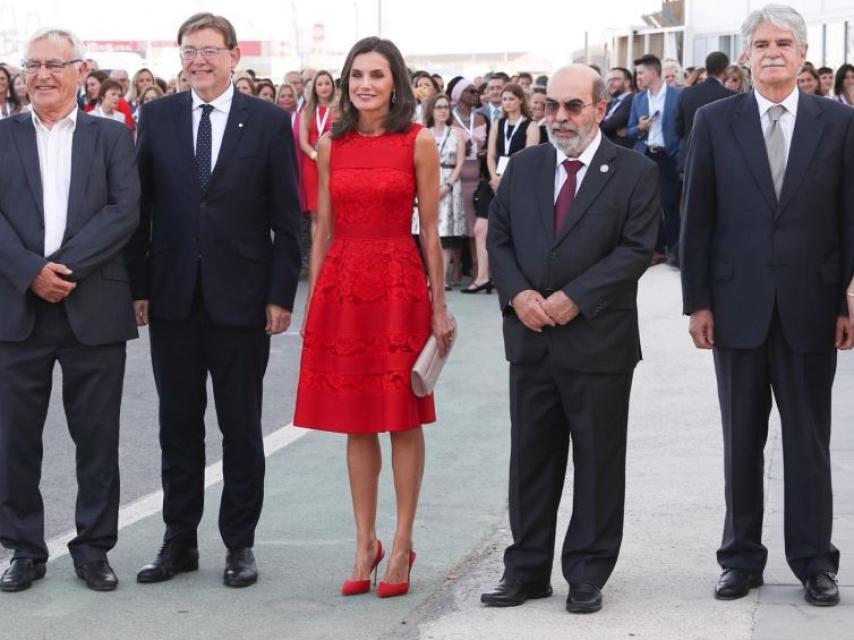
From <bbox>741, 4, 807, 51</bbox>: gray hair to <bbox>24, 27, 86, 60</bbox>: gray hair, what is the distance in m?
2.52

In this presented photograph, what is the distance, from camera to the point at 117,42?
2258 inches

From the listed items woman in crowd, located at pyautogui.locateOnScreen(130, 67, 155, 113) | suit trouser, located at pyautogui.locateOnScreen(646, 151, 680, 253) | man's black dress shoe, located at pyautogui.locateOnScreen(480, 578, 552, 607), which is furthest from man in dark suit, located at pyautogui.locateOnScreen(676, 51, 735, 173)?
man's black dress shoe, located at pyautogui.locateOnScreen(480, 578, 552, 607)

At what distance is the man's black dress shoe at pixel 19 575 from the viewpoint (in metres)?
6.04

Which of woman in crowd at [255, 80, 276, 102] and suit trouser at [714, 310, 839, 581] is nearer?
suit trouser at [714, 310, 839, 581]

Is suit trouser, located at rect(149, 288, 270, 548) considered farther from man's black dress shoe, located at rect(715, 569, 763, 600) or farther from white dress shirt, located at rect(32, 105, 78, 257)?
man's black dress shoe, located at rect(715, 569, 763, 600)

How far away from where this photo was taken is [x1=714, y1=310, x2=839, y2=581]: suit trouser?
18.7 feet

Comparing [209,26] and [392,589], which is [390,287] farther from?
[209,26]

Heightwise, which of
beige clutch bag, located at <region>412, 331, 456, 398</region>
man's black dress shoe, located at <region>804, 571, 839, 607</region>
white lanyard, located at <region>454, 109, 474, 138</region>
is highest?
white lanyard, located at <region>454, 109, 474, 138</region>

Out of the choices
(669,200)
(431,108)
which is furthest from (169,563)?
(669,200)

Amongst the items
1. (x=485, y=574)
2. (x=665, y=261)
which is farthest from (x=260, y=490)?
(x=665, y=261)

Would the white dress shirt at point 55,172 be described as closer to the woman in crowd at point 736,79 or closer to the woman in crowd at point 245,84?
the woman in crowd at point 736,79

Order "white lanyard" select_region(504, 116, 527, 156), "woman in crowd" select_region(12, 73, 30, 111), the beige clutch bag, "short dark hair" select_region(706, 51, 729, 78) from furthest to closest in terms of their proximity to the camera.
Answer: "woman in crowd" select_region(12, 73, 30, 111)
"short dark hair" select_region(706, 51, 729, 78)
"white lanyard" select_region(504, 116, 527, 156)
the beige clutch bag

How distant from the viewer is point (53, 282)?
5.89 m

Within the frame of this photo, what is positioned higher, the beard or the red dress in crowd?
the beard
